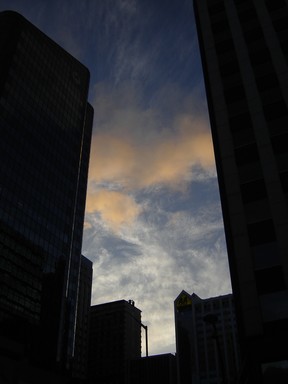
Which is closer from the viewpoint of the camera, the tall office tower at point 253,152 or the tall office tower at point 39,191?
the tall office tower at point 253,152

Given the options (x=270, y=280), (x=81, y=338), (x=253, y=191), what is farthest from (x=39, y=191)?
(x=81, y=338)

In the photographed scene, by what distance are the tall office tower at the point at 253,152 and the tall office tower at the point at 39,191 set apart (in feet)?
196

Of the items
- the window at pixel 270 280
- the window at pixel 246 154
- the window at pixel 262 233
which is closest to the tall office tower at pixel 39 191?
the window at pixel 246 154

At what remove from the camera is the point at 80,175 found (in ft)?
429

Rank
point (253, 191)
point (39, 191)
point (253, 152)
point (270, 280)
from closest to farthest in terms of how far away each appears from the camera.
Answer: point (270, 280), point (253, 191), point (253, 152), point (39, 191)

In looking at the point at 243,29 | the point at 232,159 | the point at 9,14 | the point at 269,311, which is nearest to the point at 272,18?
the point at 243,29

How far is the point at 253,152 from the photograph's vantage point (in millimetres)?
37938

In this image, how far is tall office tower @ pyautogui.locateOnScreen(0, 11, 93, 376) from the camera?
91.9 m

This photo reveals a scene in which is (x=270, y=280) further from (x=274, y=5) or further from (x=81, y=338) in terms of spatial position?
(x=81, y=338)

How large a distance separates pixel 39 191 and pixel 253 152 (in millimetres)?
75665

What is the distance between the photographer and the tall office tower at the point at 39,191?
9188 centimetres

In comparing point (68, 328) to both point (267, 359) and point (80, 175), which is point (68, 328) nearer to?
point (80, 175)

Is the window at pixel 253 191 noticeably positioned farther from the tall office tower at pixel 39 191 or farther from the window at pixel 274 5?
the tall office tower at pixel 39 191

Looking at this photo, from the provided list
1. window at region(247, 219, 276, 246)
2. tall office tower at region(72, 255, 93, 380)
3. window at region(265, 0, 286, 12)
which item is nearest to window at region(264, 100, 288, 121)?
window at region(247, 219, 276, 246)
